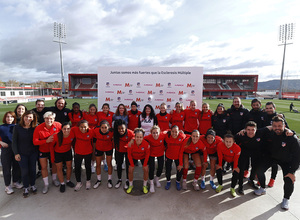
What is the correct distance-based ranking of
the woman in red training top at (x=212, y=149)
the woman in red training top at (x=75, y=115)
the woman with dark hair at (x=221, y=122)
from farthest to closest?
the woman in red training top at (x=75, y=115), the woman with dark hair at (x=221, y=122), the woman in red training top at (x=212, y=149)

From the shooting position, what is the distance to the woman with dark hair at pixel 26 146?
10.1ft

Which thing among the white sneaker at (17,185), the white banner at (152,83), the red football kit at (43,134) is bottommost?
the white sneaker at (17,185)

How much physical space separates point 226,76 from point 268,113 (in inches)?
1845

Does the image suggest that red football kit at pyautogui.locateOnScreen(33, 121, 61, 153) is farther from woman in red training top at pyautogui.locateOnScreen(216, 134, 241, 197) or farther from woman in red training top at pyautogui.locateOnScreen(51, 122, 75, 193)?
woman in red training top at pyautogui.locateOnScreen(216, 134, 241, 197)

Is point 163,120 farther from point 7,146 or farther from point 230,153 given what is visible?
point 7,146

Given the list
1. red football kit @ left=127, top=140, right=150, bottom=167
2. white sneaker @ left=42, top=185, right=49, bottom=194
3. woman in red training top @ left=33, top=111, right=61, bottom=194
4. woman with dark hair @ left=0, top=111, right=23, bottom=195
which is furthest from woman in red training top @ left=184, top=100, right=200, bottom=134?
woman with dark hair @ left=0, top=111, right=23, bottom=195

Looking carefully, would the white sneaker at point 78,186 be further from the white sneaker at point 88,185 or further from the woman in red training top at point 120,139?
the woman in red training top at point 120,139

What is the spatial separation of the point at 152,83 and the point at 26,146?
4.05 m

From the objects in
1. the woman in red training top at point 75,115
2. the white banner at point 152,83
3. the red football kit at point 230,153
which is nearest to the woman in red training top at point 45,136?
the woman in red training top at point 75,115

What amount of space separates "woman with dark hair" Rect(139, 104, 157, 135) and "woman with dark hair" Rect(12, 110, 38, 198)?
2.54 m

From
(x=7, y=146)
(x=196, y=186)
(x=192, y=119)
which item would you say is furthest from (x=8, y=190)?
(x=192, y=119)

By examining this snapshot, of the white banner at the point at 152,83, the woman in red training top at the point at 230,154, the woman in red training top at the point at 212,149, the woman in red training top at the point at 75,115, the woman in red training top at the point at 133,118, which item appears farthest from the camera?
the white banner at the point at 152,83

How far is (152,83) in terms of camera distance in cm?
572

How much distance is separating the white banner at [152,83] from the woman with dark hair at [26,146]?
2.83 m
